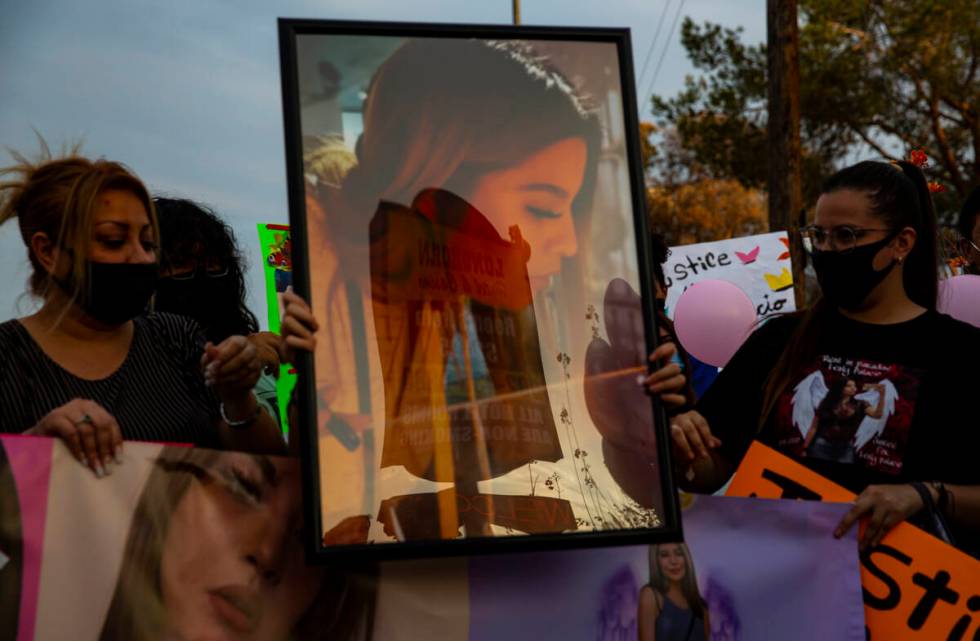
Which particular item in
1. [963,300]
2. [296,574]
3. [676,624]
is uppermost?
[963,300]

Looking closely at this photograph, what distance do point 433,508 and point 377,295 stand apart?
1.51ft

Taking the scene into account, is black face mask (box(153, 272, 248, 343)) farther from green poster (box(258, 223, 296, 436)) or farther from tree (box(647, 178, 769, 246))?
tree (box(647, 178, 769, 246))

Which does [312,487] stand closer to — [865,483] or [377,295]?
[377,295]

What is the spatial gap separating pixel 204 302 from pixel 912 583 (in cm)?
209

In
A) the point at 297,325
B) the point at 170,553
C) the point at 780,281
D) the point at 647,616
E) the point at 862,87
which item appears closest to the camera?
the point at 297,325

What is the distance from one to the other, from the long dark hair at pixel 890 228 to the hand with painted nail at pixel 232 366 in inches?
49.0

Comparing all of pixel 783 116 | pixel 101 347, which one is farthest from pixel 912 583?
pixel 783 116

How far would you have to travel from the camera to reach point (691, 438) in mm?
2705

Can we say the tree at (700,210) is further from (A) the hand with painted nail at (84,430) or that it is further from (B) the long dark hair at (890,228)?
(A) the hand with painted nail at (84,430)

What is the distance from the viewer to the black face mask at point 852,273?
2.80 m

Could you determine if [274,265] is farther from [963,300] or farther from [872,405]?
[872,405]

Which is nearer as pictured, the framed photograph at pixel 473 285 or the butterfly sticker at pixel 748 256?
the framed photograph at pixel 473 285

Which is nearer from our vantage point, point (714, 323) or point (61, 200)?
point (61, 200)

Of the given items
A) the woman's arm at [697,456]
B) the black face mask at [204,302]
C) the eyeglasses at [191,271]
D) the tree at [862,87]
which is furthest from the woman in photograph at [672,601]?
the tree at [862,87]
